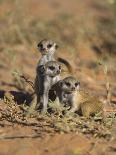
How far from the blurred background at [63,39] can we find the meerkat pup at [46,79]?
190cm

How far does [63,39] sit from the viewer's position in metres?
14.5

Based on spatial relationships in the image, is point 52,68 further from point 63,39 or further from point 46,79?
point 63,39

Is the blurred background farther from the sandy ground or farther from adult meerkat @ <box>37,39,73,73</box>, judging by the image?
adult meerkat @ <box>37,39,73,73</box>

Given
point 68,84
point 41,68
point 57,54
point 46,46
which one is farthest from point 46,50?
point 57,54

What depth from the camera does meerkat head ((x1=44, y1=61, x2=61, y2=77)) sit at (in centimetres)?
805

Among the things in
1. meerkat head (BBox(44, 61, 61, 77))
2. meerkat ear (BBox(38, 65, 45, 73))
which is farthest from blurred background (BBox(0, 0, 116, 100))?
meerkat head (BBox(44, 61, 61, 77))

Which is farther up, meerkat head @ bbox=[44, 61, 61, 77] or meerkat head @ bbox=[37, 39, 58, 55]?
meerkat head @ bbox=[37, 39, 58, 55]

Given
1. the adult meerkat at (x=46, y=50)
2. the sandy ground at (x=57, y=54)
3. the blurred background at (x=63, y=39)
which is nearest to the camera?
the sandy ground at (x=57, y=54)

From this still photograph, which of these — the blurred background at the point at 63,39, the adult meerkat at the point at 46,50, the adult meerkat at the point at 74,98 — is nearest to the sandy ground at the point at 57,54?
the blurred background at the point at 63,39

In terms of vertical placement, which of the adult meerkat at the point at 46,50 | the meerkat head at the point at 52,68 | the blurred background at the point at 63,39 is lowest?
the meerkat head at the point at 52,68

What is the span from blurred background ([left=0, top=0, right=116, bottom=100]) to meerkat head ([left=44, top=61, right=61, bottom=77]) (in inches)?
81.0

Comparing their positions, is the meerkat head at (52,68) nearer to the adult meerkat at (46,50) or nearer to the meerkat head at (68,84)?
the meerkat head at (68,84)

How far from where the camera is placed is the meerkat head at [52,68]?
805 cm

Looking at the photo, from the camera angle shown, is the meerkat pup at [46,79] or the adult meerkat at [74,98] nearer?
the adult meerkat at [74,98]
